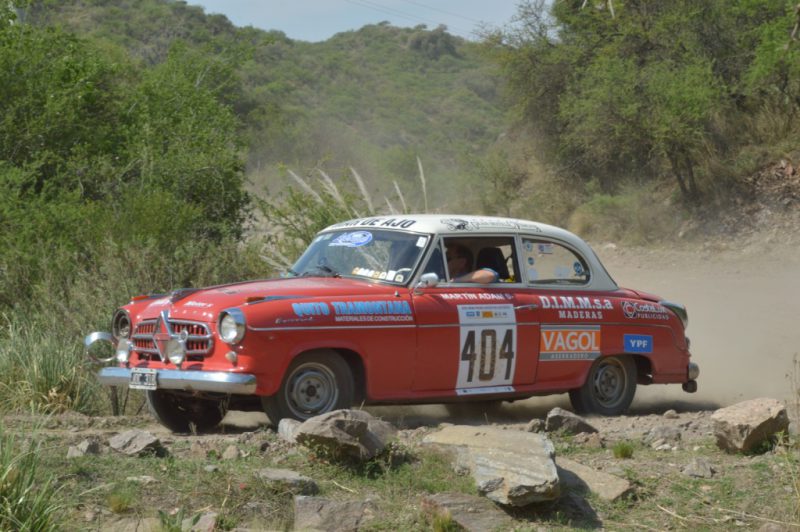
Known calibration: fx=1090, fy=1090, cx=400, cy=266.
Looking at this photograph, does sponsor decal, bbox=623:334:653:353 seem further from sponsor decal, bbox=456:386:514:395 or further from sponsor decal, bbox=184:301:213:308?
sponsor decal, bbox=184:301:213:308

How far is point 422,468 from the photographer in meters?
6.67

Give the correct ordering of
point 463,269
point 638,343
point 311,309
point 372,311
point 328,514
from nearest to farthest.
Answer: point 328,514, point 311,309, point 372,311, point 463,269, point 638,343

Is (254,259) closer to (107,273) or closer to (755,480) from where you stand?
(107,273)

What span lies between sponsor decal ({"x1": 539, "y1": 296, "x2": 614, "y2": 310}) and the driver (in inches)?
20.1

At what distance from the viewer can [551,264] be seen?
973cm

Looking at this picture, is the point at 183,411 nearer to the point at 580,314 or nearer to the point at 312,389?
the point at 312,389

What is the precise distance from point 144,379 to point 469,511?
302 centimetres

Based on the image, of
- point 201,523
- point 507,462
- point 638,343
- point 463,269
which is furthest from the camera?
point 638,343

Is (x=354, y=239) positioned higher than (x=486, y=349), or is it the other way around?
(x=354, y=239)

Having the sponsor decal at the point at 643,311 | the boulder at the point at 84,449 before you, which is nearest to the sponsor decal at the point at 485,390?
the sponsor decal at the point at 643,311

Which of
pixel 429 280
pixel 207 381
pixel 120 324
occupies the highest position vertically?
pixel 429 280

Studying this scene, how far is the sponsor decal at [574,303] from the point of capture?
9328 millimetres

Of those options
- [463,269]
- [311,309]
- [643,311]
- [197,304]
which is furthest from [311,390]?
[643,311]

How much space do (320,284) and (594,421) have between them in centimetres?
270
